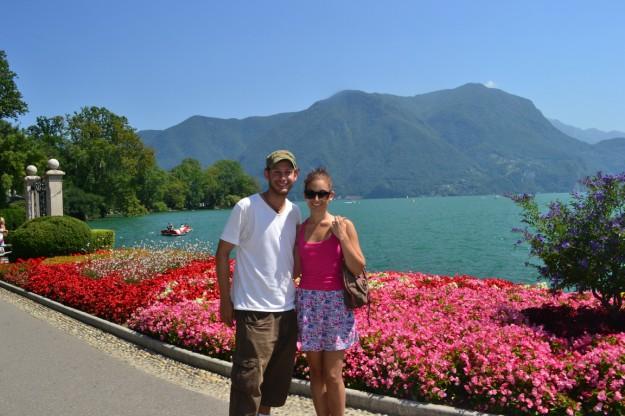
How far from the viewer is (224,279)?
3.88 metres

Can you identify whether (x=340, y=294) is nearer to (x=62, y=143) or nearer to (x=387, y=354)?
(x=387, y=354)

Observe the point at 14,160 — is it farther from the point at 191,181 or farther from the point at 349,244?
the point at 191,181

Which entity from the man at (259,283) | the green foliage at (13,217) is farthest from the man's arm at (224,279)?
the green foliage at (13,217)

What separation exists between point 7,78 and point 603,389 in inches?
2263

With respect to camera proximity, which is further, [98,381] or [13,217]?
A: [13,217]

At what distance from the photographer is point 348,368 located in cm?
574

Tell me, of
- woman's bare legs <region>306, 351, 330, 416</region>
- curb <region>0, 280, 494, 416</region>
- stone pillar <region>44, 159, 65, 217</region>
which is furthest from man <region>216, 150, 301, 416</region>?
stone pillar <region>44, 159, 65, 217</region>

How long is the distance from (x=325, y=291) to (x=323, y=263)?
0.21m

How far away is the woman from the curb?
132 centimetres

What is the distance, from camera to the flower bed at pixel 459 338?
479 centimetres

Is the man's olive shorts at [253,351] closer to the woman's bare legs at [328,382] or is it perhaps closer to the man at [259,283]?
the man at [259,283]

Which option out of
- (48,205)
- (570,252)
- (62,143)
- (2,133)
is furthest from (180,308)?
(62,143)

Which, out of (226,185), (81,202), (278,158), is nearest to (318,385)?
(278,158)

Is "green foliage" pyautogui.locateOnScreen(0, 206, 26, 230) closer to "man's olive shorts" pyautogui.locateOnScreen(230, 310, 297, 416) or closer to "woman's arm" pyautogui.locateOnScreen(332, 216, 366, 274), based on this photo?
"man's olive shorts" pyautogui.locateOnScreen(230, 310, 297, 416)
